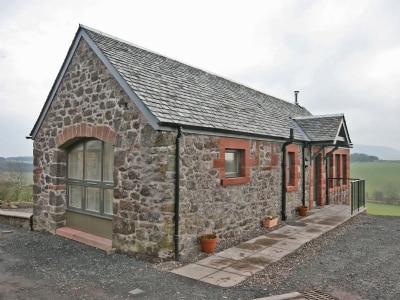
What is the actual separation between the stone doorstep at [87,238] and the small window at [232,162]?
144 inches

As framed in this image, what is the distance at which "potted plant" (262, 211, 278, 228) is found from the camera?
389 inches

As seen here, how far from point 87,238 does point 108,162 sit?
212cm

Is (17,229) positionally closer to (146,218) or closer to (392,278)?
(146,218)

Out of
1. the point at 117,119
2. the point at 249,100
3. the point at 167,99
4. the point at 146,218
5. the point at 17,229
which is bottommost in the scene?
the point at 17,229

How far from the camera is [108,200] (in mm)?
8039

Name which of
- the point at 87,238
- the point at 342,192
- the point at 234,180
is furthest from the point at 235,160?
the point at 342,192

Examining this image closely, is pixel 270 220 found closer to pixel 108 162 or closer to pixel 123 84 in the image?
pixel 108 162

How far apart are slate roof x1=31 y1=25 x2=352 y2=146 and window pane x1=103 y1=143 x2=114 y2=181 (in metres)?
1.74

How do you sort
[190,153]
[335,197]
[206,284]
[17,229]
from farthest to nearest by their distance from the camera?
[335,197], [17,229], [190,153], [206,284]

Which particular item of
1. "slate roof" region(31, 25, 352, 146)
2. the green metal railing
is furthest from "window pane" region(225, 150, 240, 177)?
the green metal railing

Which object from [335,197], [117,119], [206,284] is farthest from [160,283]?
[335,197]

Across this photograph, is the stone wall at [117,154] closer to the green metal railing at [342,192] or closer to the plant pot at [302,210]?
the plant pot at [302,210]

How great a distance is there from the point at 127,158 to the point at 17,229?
5947 millimetres

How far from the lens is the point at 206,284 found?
560cm
